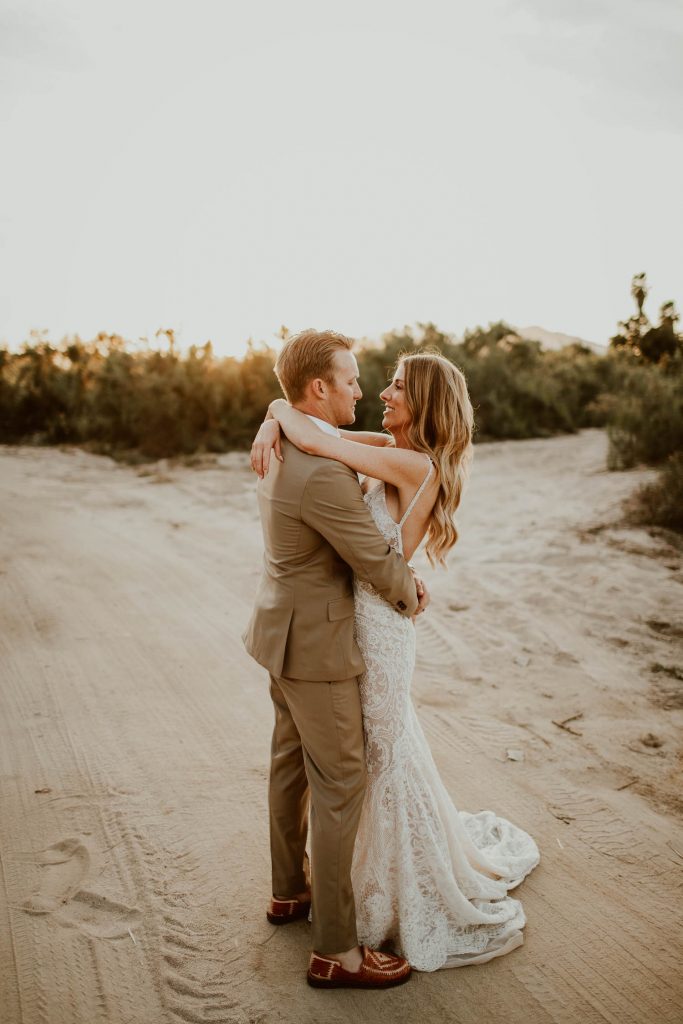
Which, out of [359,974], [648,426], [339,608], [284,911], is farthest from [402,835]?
[648,426]

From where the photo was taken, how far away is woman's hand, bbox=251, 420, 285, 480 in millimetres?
2500

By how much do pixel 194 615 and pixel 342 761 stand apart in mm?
3782

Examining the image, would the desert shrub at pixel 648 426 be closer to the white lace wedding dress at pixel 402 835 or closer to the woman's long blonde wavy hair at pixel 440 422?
the woman's long blonde wavy hair at pixel 440 422

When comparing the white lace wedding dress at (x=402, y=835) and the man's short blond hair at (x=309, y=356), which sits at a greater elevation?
the man's short blond hair at (x=309, y=356)

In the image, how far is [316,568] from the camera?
2459 millimetres

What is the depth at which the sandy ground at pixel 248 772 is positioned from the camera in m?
2.61

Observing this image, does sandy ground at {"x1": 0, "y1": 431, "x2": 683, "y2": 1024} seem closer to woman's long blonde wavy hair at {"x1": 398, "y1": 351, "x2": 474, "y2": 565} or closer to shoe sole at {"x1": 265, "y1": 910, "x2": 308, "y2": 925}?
shoe sole at {"x1": 265, "y1": 910, "x2": 308, "y2": 925}

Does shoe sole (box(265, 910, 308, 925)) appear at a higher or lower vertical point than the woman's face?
lower

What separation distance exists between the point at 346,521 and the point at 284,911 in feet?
5.70

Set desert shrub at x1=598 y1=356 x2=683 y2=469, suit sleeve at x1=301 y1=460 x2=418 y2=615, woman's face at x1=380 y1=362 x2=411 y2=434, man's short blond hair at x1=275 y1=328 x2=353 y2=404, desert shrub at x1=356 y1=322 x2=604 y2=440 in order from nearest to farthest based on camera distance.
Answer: suit sleeve at x1=301 y1=460 x2=418 y2=615 < man's short blond hair at x1=275 y1=328 x2=353 y2=404 < woman's face at x1=380 y1=362 x2=411 y2=434 < desert shrub at x1=598 y1=356 x2=683 y2=469 < desert shrub at x1=356 y1=322 x2=604 y2=440

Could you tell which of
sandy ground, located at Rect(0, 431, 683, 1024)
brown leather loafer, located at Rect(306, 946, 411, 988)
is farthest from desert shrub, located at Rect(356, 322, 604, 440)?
brown leather loafer, located at Rect(306, 946, 411, 988)

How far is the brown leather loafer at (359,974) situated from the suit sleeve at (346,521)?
145 cm

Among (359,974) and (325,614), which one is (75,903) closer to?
(359,974)

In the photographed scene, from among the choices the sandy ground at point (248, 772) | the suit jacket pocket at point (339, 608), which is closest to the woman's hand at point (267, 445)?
the suit jacket pocket at point (339, 608)
